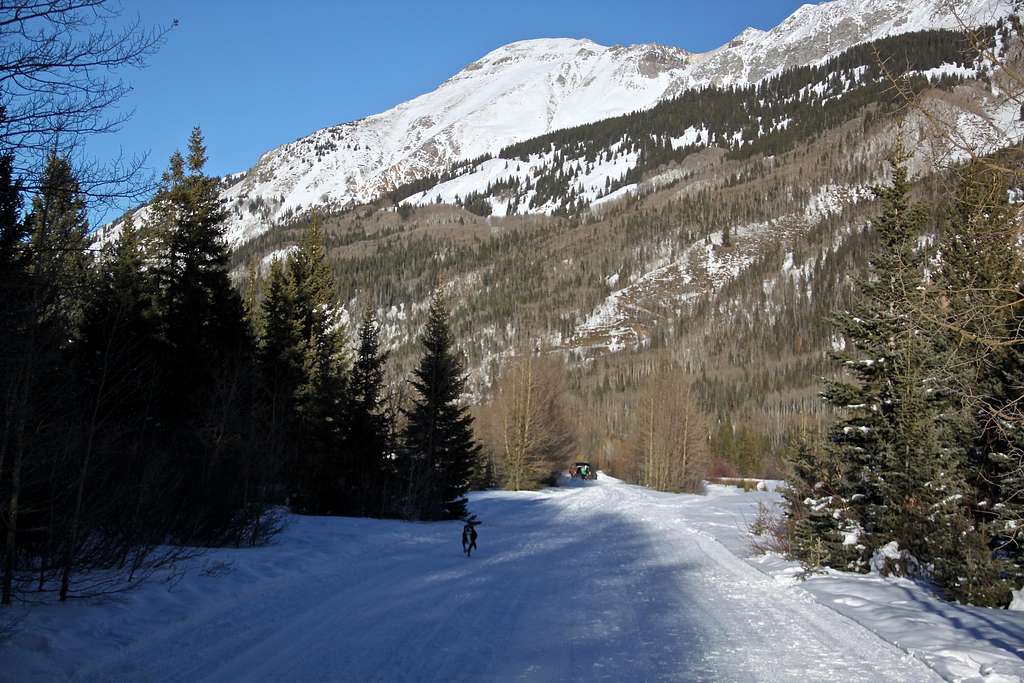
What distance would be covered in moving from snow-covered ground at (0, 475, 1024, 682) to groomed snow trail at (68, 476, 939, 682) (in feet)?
0.12

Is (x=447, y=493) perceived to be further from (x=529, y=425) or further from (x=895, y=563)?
(x=529, y=425)

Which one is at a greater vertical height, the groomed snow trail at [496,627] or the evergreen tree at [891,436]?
the evergreen tree at [891,436]

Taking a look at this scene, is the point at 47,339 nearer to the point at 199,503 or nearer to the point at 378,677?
the point at 378,677

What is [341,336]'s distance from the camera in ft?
110

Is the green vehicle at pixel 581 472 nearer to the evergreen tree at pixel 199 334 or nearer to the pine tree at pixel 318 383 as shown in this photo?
the pine tree at pixel 318 383

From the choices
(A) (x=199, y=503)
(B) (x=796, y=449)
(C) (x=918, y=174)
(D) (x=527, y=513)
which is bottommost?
(D) (x=527, y=513)

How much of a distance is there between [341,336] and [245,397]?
14.4m

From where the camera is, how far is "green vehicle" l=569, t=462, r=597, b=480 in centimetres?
7911

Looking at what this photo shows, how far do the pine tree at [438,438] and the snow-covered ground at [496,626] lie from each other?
35.3 ft

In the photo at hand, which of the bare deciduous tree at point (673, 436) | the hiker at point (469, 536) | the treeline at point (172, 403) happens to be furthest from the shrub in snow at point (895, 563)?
the bare deciduous tree at point (673, 436)

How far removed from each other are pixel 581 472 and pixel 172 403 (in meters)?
62.6

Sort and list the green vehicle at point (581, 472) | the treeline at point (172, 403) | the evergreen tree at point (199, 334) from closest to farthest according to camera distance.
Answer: the treeline at point (172, 403) < the evergreen tree at point (199, 334) < the green vehicle at point (581, 472)

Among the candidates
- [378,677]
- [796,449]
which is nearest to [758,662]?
[378,677]

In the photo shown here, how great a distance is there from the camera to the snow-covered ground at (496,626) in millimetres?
7020
